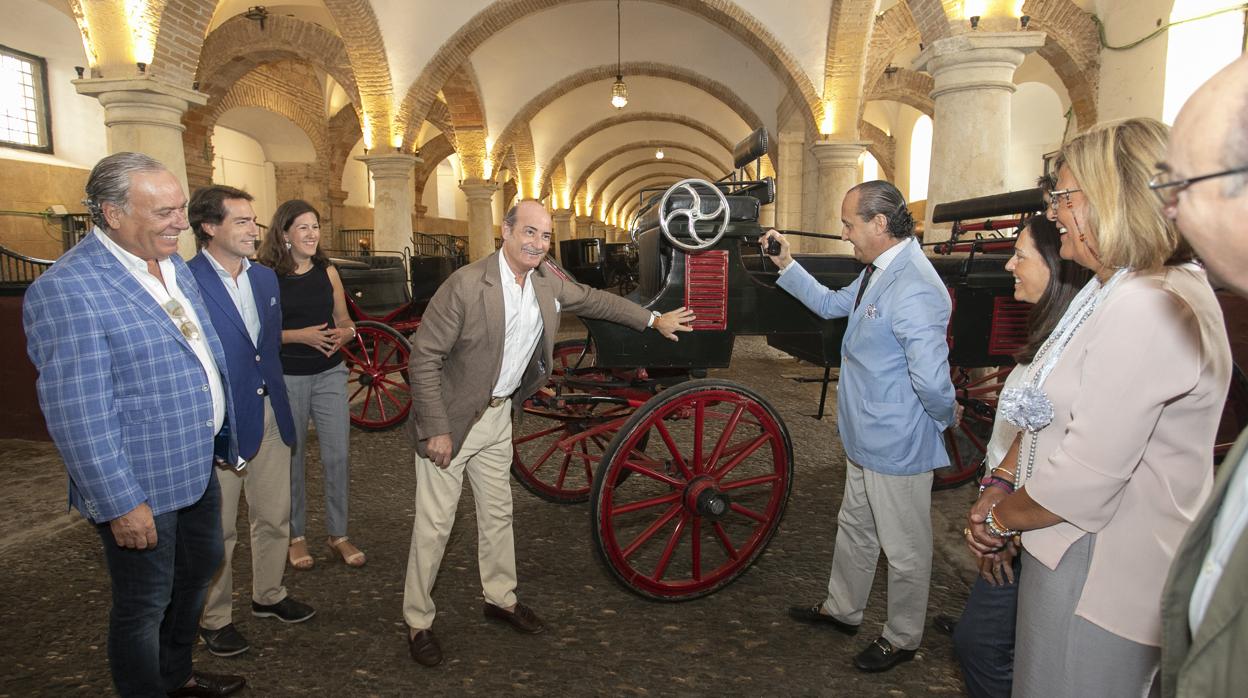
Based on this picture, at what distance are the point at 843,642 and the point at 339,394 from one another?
252 cm

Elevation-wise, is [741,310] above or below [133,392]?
above

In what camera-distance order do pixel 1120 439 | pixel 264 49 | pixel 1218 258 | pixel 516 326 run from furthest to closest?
pixel 264 49 → pixel 516 326 → pixel 1120 439 → pixel 1218 258

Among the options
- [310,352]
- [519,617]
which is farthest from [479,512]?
[310,352]

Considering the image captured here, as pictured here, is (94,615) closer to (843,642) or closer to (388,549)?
(388,549)

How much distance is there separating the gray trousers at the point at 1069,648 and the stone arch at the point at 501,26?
11.9 metres

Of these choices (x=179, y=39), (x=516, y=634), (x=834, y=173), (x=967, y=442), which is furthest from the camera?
(x=834, y=173)

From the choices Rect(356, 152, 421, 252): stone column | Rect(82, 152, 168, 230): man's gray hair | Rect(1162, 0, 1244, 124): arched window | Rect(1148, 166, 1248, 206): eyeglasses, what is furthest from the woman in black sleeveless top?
Rect(356, 152, 421, 252): stone column

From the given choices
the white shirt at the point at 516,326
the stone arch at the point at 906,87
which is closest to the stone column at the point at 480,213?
the stone arch at the point at 906,87

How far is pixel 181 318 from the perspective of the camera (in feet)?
6.39

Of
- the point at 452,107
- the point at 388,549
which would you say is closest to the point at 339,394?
the point at 388,549

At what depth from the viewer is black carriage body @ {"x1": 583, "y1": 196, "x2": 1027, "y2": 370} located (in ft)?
9.70

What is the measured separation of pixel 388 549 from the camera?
11.4 ft

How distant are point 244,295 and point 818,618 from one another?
2.65 metres

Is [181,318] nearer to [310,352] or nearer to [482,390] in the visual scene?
[482,390]
